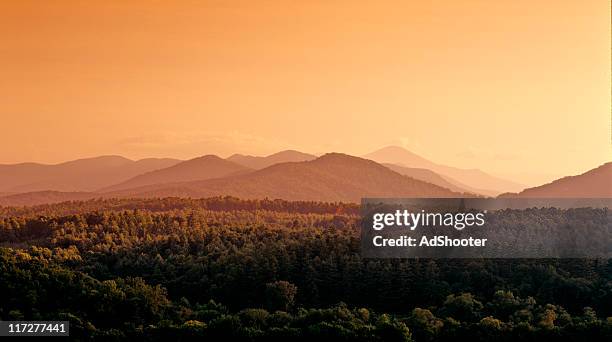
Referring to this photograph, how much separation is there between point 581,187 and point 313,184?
34.1m

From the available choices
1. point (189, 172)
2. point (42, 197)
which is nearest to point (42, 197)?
point (42, 197)

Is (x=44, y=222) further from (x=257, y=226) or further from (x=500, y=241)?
(x=500, y=241)

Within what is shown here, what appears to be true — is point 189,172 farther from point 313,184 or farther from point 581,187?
point 581,187

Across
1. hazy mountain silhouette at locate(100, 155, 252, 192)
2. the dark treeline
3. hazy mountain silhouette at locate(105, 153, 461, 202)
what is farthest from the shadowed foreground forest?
hazy mountain silhouette at locate(100, 155, 252, 192)

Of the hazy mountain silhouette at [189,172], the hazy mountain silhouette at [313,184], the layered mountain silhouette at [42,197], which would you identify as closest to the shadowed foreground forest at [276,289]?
the layered mountain silhouette at [42,197]

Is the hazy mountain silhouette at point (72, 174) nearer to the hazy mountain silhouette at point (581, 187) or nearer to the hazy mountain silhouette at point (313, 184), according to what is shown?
the hazy mountain silhouette at point (313, 184)

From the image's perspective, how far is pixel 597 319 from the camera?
4444 cm

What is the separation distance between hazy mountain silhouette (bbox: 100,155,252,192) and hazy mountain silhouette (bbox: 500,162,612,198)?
42342 mm

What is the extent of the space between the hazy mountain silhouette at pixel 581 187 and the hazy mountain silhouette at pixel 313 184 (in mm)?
16124

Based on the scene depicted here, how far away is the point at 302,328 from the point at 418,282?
11.2 metres

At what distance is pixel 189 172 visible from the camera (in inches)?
4582

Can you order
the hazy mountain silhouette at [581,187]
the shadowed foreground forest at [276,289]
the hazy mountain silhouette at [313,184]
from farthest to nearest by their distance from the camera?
the hazy mountain silhouette at [313,184]
the hazy mountain silhouette at [581,187]
the shadowed foreground forest at [276,289]

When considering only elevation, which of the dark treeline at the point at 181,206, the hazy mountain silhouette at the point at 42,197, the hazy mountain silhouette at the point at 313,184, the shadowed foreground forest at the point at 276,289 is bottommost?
the shadowed foreground forest at the point at 276,289

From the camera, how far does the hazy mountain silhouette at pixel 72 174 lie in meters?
99.0
